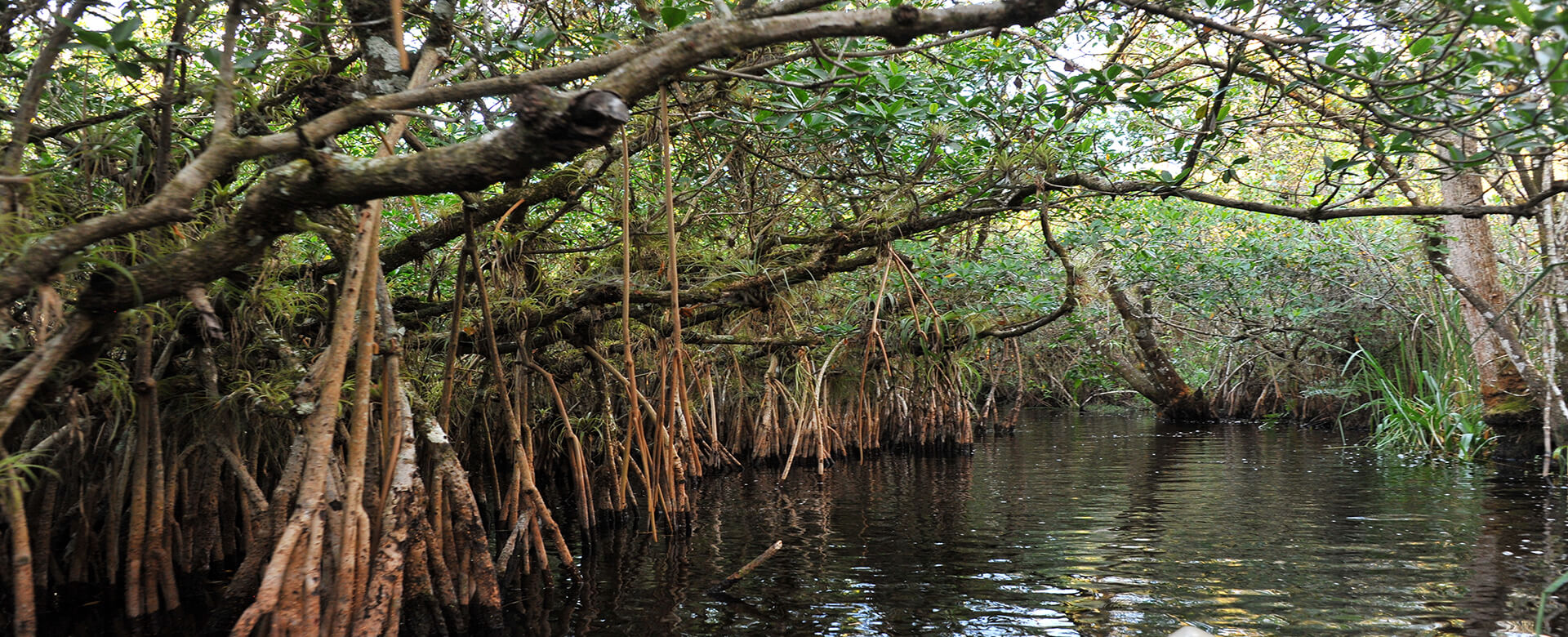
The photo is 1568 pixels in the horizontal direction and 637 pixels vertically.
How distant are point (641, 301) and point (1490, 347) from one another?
→ 8124 mm

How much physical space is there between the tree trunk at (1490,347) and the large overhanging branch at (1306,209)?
394 cm

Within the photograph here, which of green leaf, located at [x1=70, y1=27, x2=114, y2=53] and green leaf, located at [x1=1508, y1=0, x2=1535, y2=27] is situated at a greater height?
green leaf, located at [x1=70, y1=27, x2=114, y2=53]

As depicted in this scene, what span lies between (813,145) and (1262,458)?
7.35 meters

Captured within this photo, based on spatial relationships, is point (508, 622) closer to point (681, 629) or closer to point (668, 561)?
point (681, 629)

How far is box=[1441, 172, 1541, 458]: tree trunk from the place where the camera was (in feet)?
27.2

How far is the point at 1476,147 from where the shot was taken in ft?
25.2

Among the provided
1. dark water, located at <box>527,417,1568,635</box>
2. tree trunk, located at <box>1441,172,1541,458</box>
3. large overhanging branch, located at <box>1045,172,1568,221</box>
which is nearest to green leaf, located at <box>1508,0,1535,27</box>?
large overhanging branch, located at <box>1045,172,1568,221</box>

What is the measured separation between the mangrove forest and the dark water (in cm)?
4

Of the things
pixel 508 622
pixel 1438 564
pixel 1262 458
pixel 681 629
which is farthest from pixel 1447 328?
pixel 508 622

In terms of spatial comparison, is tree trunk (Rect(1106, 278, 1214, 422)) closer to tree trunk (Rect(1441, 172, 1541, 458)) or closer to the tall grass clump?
the tall grass clump

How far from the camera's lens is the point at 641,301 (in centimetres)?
543

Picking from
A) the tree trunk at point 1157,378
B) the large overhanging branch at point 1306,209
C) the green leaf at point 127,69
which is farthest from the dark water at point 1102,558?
the tree trunk at point 1157,378

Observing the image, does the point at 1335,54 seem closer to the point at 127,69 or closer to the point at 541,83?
the point at 541,83

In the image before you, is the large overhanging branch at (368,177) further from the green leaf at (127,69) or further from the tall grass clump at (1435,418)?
the tall grass clump at (1435,418)
